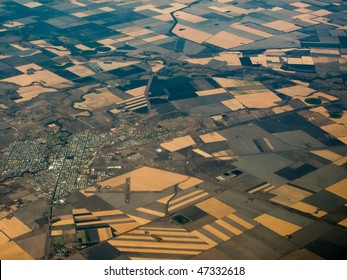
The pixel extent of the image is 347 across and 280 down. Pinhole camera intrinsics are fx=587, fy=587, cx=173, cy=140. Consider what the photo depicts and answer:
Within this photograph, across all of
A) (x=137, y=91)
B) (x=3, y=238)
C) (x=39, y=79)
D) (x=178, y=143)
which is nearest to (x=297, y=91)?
(x=137, y=91)

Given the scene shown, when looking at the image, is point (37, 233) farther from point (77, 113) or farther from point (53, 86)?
point (53, 86)

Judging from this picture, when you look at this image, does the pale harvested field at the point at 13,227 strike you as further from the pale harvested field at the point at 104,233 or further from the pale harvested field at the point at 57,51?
the pale harvested field at the point at 57,51

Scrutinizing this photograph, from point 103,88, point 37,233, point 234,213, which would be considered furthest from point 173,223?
point 103,88

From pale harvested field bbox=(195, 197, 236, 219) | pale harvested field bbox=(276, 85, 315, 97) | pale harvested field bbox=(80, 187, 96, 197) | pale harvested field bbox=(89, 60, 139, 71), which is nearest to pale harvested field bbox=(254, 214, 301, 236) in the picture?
pale harvested field bbox=(195, 197, 236, 219)

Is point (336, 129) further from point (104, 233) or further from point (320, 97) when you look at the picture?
point (104, 233)


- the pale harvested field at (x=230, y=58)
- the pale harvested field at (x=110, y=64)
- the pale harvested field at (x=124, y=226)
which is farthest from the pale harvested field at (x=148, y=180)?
the pale harvested field at (x=230, y=58)
